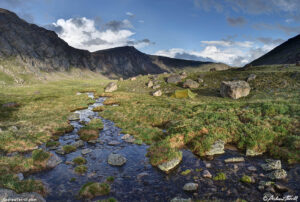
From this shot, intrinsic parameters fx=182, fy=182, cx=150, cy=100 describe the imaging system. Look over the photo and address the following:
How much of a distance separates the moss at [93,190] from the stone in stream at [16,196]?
7.30 ft

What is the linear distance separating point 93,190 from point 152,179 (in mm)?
4146

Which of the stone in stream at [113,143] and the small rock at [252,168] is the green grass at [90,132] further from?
the small rock at [252,168]

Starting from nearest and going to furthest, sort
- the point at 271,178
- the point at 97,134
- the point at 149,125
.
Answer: the point at 271,178 → the point at 97,134 → the point at 149,125

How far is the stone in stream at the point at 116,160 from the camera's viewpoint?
15.6 metres

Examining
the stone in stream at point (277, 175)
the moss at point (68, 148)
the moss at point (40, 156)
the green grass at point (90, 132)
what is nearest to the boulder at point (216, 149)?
the stone in stream at point (277, 175)

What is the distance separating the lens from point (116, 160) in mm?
15875

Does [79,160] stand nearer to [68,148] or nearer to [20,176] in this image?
[68,148]

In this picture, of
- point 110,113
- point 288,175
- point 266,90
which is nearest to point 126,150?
point 288,175

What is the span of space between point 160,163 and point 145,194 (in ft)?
13.3

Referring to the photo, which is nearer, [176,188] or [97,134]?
[176,188]

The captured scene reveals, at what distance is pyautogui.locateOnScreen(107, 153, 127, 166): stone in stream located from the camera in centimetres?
1555

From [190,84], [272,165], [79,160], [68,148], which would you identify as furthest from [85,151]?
[190,84]

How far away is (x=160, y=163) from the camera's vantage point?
1545 cm

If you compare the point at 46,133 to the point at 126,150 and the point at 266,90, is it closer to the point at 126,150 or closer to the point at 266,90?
the point at 126,150
